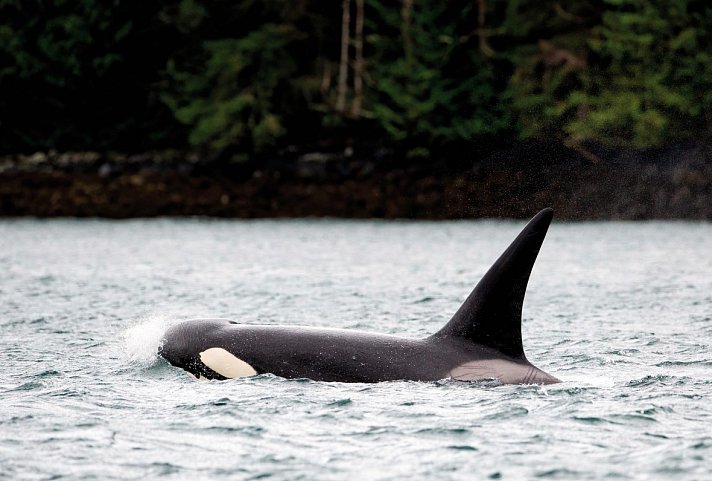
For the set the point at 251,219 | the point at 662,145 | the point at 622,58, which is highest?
the point at 622,58

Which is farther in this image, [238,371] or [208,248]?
[208,248]

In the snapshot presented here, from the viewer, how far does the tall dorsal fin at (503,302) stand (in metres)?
11.1

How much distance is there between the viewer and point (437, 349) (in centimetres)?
1151

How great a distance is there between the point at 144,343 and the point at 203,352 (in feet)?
5.93

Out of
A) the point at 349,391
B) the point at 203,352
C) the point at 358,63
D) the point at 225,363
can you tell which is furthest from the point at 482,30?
the point at 349,391

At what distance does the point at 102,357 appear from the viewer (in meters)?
14.4

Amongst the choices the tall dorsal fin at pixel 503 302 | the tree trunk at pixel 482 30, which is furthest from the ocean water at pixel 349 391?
the tree trunk at pixel 482 30

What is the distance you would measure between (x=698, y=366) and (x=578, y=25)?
49865mm

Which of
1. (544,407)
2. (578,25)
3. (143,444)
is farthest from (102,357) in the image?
(578,25)

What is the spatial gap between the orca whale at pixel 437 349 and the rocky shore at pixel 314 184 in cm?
4308

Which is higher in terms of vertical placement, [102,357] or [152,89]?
[152,89]

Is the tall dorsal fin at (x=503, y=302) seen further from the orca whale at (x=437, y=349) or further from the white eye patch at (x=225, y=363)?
the white eye patch at (x=225, y=363)

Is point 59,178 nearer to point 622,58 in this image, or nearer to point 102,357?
point 622,58

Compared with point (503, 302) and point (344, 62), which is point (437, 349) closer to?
point (503, 302)
